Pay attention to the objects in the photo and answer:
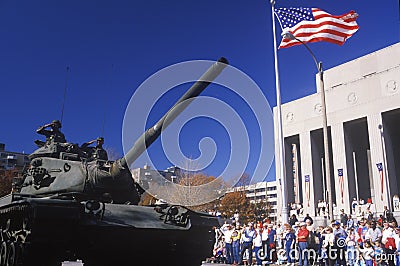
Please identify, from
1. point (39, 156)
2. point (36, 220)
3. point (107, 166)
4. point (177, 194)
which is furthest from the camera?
point (177, 194)

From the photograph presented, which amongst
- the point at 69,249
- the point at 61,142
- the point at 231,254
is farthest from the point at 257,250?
the point at 69,249

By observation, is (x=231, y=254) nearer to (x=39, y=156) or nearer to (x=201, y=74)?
(x=39, y=156)

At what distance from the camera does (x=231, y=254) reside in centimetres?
1680

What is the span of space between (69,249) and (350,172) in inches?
1248

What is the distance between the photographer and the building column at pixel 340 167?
1339 inches

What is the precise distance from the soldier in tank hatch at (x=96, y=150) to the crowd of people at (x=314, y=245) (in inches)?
293

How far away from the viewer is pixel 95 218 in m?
7.04

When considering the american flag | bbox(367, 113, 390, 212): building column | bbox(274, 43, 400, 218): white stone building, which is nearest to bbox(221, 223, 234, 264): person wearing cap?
A: the american flag

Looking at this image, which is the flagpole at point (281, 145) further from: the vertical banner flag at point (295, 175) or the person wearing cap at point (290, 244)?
the vertical banner flag at point (295, 175)

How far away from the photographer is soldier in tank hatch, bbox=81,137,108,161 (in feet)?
30.0

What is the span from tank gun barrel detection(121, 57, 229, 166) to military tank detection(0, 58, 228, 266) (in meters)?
0.02

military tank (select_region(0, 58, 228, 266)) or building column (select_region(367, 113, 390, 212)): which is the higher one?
building column (select_region(367, 113, 390, 212))

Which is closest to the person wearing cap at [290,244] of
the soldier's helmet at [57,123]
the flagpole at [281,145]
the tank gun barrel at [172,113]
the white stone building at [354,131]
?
the flagpole at [281,145]

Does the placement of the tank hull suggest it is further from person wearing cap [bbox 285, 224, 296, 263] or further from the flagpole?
the flagpole
